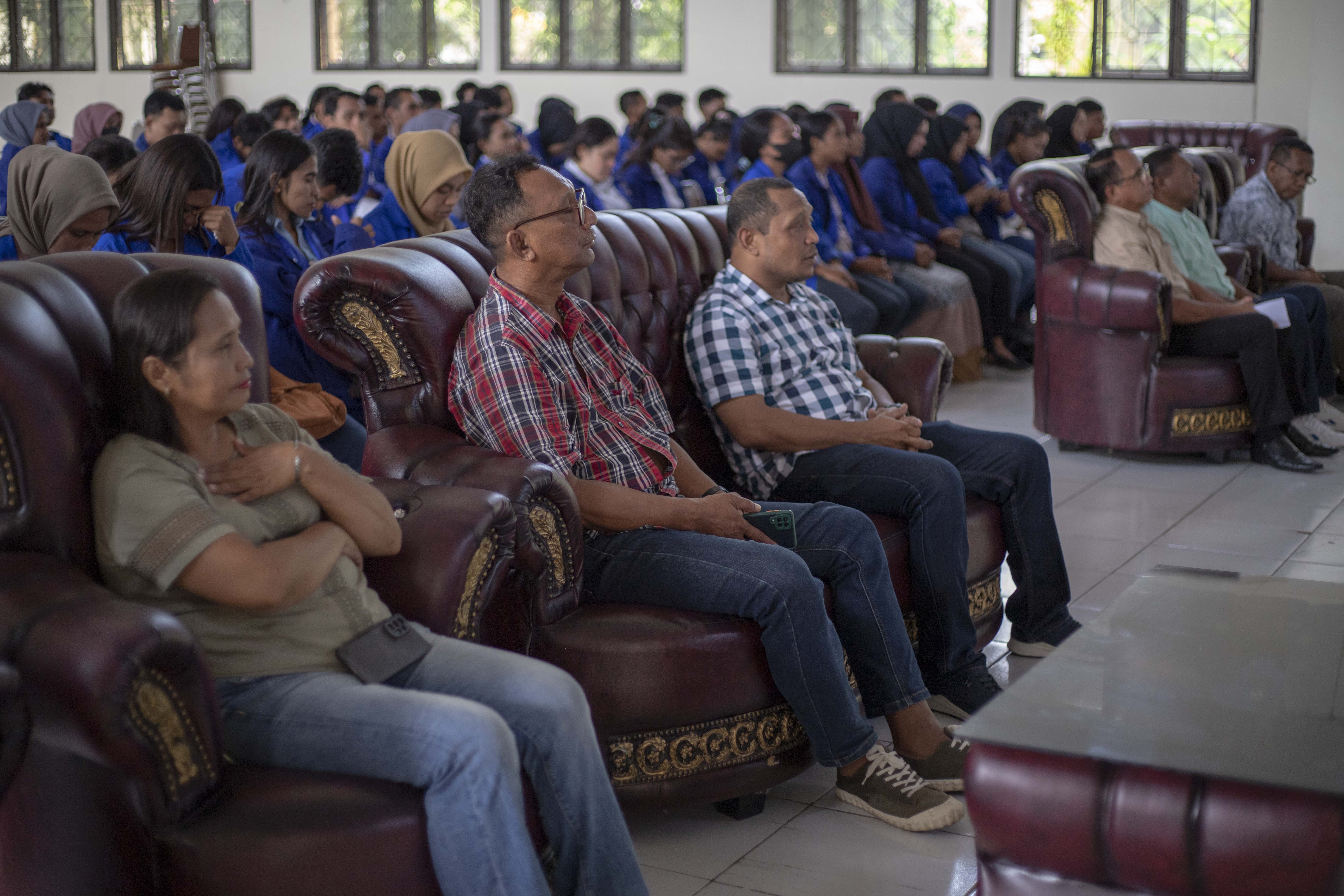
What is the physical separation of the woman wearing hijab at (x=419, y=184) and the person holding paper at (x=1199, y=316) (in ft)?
7.63

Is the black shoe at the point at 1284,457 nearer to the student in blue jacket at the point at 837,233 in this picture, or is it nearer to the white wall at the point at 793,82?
the student in blue jacket at the point at 837,233

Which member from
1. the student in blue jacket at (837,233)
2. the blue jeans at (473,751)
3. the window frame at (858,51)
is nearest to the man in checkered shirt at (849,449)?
the blue jeans at (473,751)

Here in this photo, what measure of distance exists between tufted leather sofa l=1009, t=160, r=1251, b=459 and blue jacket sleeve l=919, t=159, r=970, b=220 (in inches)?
83.8

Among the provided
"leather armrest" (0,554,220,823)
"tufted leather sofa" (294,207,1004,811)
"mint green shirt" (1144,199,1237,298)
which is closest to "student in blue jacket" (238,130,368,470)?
"tufted leather sofa" (294,207,1004,811)

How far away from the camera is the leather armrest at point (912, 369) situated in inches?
123

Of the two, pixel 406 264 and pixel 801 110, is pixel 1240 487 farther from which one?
pixel 801 110

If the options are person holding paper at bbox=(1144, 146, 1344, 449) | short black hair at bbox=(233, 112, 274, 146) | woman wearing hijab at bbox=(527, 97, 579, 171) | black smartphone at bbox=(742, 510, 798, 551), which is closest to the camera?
black smartphone at bbox=(742, 510, 798, 551)

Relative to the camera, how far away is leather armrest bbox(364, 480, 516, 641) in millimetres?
1814

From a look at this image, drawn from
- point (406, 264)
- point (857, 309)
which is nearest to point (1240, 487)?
point (857, 309)

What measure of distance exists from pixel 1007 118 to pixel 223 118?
4.68 metres

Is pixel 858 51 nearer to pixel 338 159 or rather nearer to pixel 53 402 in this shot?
pixel 338 159

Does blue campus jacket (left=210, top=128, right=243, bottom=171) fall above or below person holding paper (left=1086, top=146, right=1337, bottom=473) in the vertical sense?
above

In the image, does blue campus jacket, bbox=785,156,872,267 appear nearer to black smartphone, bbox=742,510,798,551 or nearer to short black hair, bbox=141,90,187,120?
short black hair, bbox=141,90,187,120

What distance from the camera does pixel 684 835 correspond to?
7.04 feet
